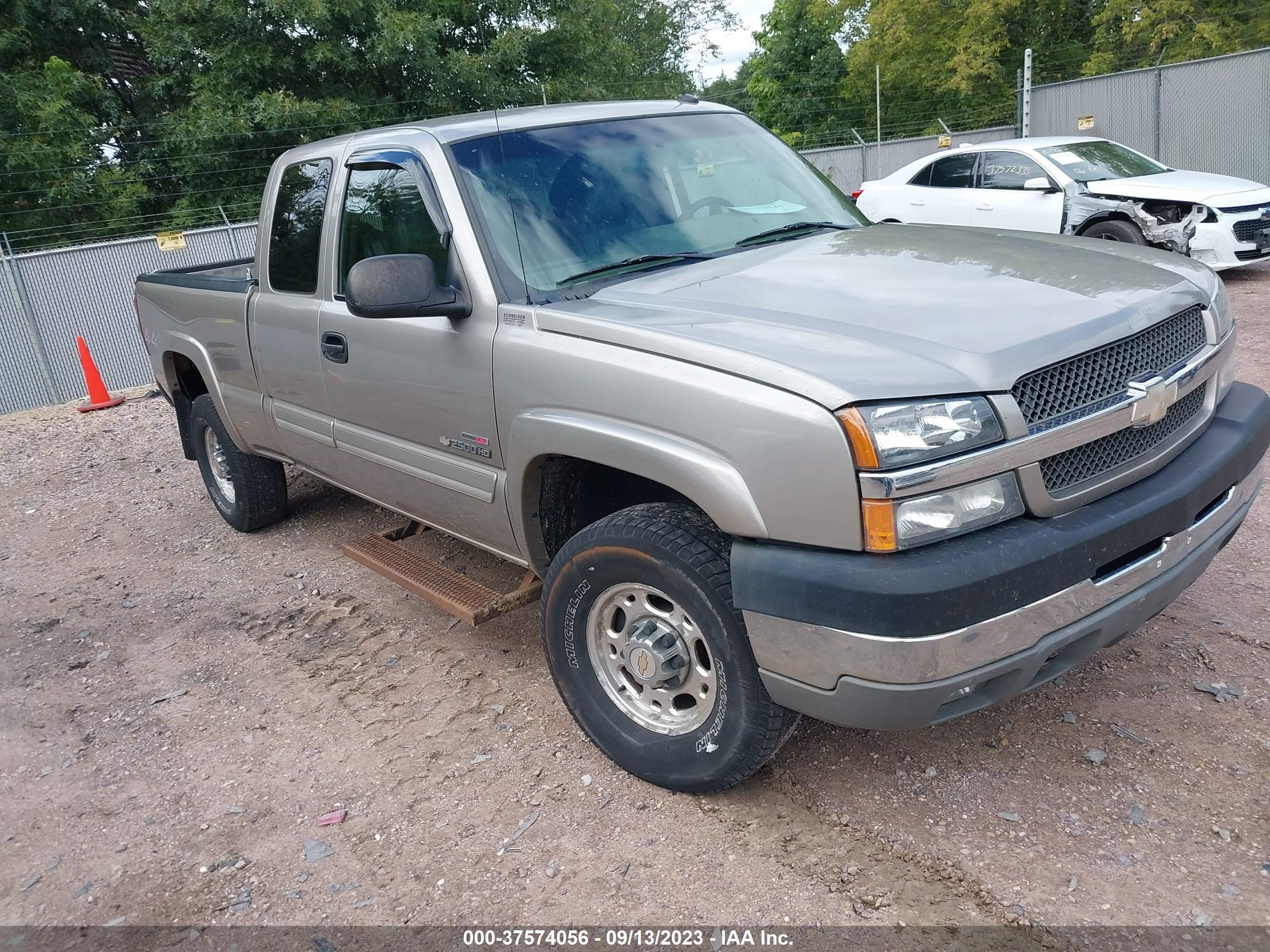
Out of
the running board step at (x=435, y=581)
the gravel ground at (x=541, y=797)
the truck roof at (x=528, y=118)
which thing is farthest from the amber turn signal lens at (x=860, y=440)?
the truck roof at (x=528, y=118)

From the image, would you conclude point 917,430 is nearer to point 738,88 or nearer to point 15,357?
point 15,357

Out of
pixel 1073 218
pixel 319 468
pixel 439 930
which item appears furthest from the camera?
pixel 1073 218

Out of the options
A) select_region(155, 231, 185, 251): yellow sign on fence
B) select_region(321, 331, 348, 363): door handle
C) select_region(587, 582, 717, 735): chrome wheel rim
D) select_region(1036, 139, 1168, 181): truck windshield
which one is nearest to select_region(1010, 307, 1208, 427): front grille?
select_region(587, 582, 717, 735): chrome wheel rim

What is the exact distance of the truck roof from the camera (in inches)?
146

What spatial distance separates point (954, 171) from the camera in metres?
12.0

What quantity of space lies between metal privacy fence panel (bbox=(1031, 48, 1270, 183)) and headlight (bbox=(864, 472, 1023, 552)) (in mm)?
16731

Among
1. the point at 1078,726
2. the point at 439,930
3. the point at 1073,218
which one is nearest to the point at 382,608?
the point at 439,930

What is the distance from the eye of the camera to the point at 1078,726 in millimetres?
3229

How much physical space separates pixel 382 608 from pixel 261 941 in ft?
7.23

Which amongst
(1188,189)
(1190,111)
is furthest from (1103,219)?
(1190,111)

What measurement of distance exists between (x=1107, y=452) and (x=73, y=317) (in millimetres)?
13242

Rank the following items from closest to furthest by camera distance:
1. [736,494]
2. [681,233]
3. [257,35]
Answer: [736,494]
[681,233]
[257,35]

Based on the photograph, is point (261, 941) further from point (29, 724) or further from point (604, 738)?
point (29, 724)

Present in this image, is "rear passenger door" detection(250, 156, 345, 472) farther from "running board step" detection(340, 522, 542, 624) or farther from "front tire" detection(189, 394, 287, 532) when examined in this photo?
"front tire" detection(189, 394, 287, 532)
